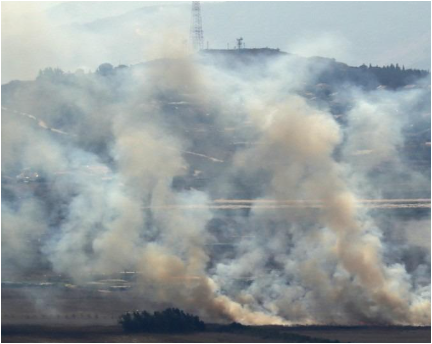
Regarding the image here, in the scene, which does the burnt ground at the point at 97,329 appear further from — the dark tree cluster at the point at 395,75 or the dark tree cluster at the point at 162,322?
the dark tree cluster at the point at 395,75

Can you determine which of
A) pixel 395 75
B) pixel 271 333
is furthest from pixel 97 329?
pixel 395 75

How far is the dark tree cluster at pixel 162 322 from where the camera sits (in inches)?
2208

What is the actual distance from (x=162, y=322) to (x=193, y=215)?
651 inches

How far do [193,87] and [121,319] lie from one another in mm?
41648

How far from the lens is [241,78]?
10938 cm

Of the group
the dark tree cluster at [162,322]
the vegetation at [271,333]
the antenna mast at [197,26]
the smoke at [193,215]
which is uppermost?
the antenna mast at [197,26]

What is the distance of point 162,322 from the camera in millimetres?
56531

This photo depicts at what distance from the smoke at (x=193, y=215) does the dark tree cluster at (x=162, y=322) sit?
10.5ft

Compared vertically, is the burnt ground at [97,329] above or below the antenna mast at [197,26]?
below

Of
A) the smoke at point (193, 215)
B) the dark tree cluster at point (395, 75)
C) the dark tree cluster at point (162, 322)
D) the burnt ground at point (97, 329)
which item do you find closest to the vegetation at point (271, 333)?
the burnt ground at point (97, 329)

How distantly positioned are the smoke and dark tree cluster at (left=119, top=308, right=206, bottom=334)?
3.20m

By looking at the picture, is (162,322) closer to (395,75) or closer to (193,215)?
(193,215)

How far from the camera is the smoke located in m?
63.3

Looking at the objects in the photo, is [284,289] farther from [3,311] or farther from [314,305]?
[3,311]
